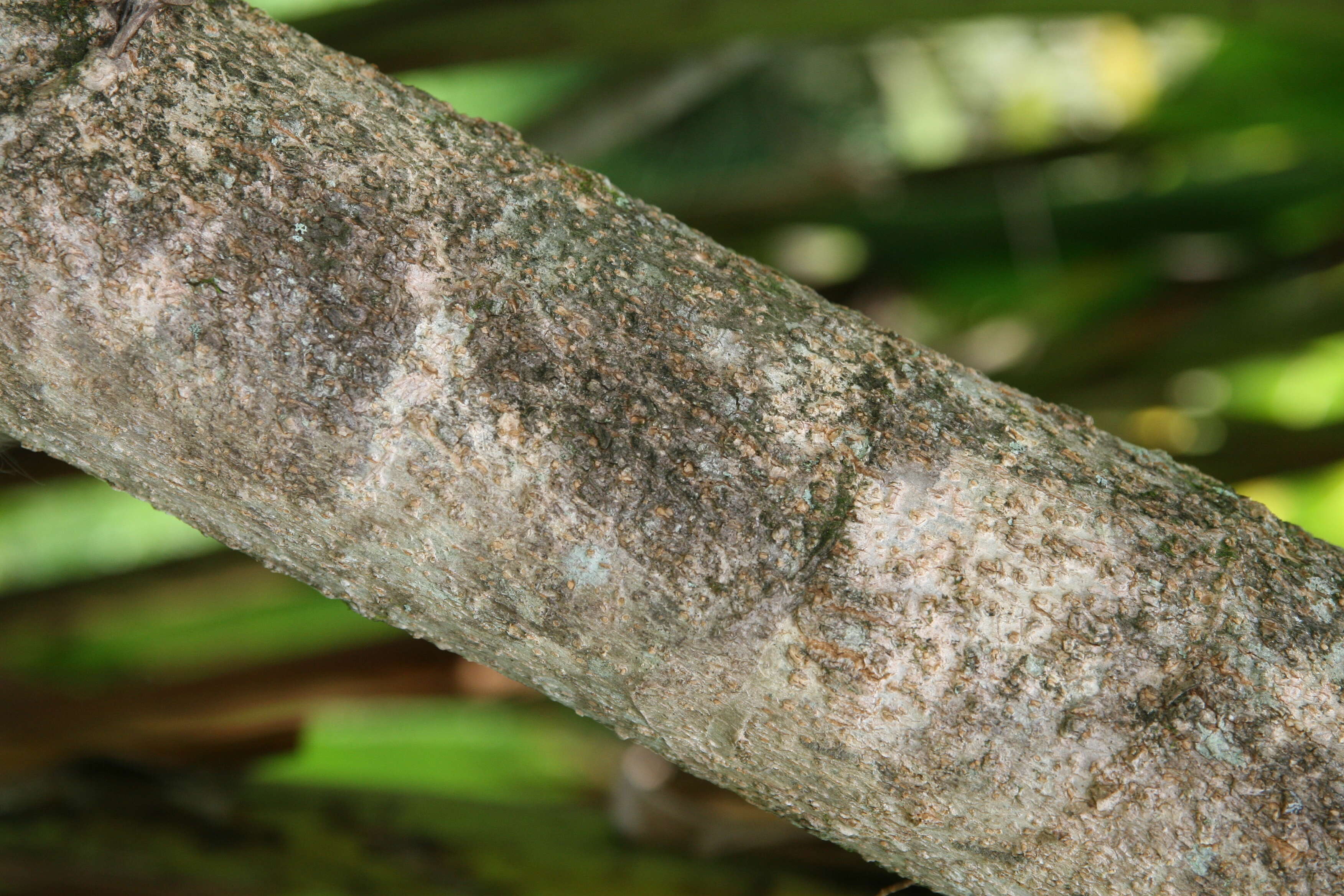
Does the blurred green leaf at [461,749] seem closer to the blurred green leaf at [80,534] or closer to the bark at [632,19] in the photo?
the blurred green leaf at [80,534]

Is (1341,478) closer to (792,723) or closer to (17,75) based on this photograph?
(792,723)

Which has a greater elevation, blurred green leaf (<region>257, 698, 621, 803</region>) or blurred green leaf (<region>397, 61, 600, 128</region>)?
blurred green leaf (<region>397, 61, 600, 128</region>)

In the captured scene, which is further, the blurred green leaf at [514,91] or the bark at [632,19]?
the blurred green leaf at [514,91]

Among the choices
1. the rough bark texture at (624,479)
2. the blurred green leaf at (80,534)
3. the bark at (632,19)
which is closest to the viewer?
the rough bark texture at (624,479)

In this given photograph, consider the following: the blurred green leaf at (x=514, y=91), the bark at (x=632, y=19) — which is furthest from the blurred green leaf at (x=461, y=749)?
the blurred green leaf at (x=514, y=91)

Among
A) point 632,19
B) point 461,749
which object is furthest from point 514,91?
point 461,749

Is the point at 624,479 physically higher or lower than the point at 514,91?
lower

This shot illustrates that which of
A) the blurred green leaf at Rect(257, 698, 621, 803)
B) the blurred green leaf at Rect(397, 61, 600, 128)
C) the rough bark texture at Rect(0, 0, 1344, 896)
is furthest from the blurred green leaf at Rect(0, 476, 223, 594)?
the rough bark texture at Rect(0, 0, 1344, 896)

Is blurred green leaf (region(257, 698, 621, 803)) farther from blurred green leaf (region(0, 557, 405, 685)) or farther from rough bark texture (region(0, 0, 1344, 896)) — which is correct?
rough bark texture (region(0, 0, 1344, 896))

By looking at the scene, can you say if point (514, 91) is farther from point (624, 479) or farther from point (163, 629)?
point (624, 479)
